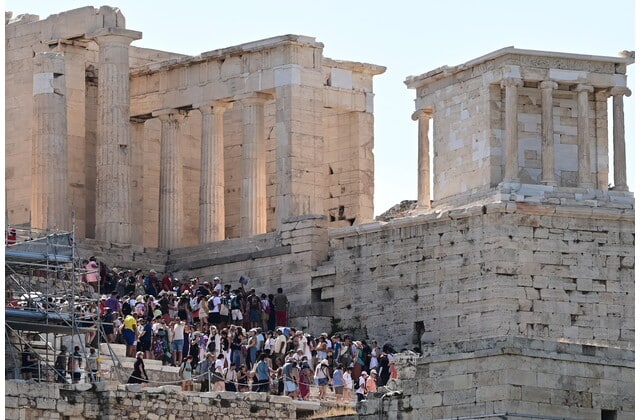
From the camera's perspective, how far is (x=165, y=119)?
72938mm

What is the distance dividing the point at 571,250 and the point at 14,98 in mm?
17886

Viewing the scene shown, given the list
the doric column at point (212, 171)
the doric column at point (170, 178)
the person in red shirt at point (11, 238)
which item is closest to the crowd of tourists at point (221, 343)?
the person in red shirt at point (11, 238)

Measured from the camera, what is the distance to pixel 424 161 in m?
68.2

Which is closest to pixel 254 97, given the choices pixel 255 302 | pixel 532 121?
pixel 532 121

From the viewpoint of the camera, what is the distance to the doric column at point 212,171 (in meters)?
71.3

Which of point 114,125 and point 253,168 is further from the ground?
point 114,125

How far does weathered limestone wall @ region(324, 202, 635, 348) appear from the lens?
61.3 metres

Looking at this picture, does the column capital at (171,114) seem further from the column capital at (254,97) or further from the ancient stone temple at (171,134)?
the column capital at (254,97)

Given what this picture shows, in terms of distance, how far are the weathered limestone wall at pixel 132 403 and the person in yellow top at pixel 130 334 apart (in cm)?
380

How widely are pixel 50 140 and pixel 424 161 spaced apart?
9.46 metres

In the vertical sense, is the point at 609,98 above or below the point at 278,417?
above

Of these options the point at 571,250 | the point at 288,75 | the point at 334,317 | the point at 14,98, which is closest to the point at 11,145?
the point at 14,98

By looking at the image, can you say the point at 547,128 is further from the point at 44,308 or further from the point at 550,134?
the point at 44,308

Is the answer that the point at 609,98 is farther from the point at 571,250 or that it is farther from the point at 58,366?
the point at 58,366
